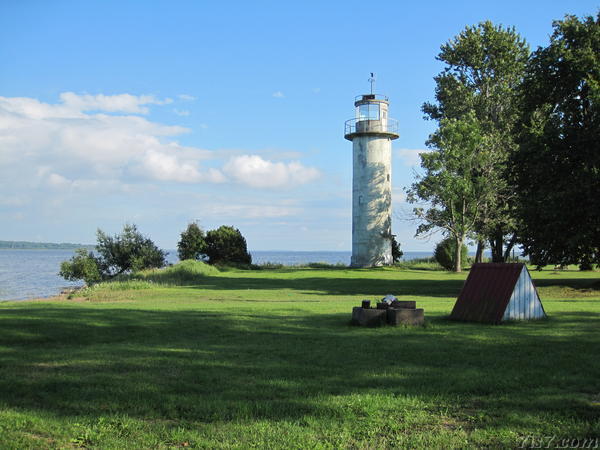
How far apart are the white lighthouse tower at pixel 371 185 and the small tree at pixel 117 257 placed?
18.4 m

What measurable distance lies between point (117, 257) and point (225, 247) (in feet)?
37.7

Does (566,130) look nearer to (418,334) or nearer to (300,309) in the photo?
(300,309)

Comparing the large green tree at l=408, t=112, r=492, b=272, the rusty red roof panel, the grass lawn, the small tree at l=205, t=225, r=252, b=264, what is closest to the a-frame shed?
the rusty red roof panel

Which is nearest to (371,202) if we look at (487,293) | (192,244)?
(192,244)

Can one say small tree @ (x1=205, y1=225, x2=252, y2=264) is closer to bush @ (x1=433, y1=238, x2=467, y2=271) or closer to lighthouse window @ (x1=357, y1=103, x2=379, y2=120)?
lighthouse window @ (x1=357, y1=103, x2=379, y2=120)

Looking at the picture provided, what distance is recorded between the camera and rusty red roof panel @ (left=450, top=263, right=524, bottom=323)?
50.9 feet

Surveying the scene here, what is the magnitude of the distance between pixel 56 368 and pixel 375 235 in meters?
46.5

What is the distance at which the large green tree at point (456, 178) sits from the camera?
1861 inches

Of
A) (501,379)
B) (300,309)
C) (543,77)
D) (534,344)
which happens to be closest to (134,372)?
(501,379)

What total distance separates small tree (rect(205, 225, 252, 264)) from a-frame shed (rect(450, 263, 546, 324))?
137 ft

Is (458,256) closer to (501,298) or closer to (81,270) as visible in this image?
(81,270)

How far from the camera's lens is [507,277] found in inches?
631

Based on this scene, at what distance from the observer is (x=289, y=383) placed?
8.38 metres

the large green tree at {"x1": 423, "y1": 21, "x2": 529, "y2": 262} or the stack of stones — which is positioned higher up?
the large green tree at {"x1": 423, "y1": 21, "x2": 529, "y2": 262}
